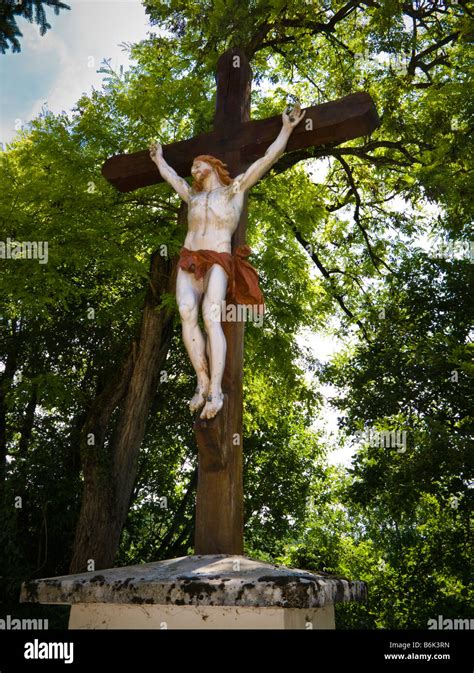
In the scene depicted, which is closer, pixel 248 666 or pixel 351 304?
pixel 248 666

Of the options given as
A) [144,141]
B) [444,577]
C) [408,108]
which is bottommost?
[444,577]

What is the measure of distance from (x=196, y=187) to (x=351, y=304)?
754cm

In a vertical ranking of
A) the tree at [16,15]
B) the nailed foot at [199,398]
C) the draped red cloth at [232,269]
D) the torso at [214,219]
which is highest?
the tree at [16,15]

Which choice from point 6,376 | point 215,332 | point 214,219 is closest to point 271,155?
point 214,219

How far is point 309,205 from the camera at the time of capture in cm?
867

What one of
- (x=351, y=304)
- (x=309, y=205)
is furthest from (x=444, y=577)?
(x=309, y=205)

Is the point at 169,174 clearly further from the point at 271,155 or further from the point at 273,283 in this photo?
the point at 273,283

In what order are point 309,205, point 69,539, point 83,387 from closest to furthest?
point 309,205, point 69,539, point 83,387

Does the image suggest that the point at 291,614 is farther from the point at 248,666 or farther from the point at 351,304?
Result: the point at 351,304

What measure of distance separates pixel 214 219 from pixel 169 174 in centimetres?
80

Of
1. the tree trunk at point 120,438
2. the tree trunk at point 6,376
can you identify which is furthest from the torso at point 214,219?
the tree trunk at point 6,376

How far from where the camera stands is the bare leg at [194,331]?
390cm

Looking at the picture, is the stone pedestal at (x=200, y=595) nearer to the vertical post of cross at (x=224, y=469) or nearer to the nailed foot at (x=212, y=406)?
the vertical post of cross at (x=224, y=469)

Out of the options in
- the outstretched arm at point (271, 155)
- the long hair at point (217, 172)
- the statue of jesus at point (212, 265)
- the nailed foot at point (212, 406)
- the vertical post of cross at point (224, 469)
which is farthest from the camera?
the long hair at point (217, 172)
